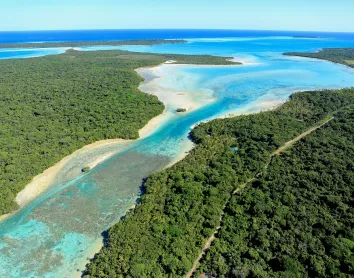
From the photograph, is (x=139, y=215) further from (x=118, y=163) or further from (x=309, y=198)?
(x=309, y=198)

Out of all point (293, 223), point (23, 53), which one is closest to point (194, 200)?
point (293, 223)

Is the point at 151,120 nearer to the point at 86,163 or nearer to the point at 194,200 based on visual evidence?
the point at 86,163

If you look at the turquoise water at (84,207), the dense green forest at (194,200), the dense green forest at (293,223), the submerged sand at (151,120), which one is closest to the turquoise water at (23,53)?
the submerged sand at (151,120)

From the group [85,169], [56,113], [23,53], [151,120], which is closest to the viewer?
[85,169]

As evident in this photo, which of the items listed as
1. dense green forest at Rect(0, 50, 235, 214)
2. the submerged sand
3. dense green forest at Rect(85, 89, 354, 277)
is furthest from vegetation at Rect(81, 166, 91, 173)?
dense green forest at Rect(85, 89, 354, 277)

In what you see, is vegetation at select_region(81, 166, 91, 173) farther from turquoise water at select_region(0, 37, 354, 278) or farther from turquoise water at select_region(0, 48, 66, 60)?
turquoise water at select_region(0, 48, 66, 60)

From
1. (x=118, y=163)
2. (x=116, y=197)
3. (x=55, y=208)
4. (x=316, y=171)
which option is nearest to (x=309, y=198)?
(x=316, y=171)
